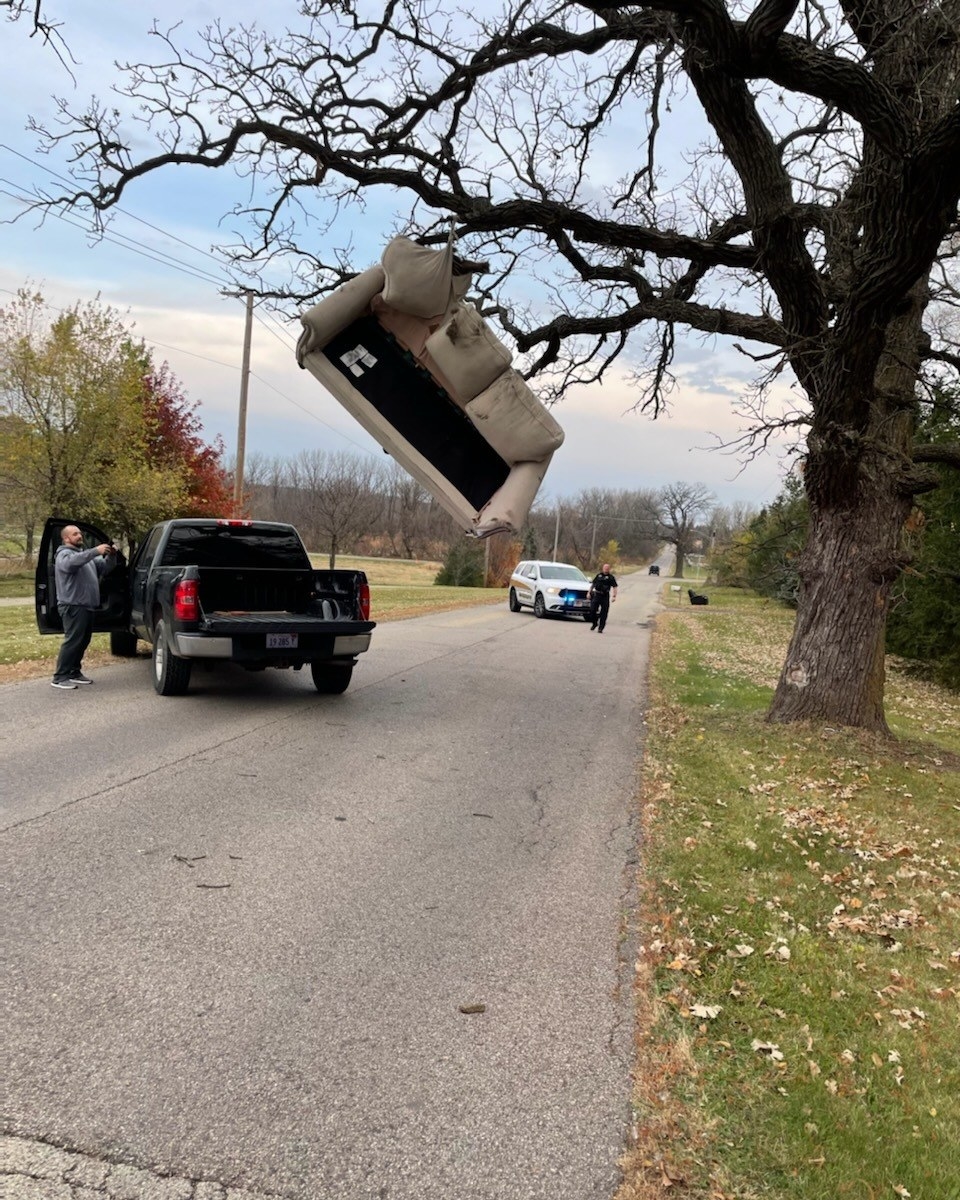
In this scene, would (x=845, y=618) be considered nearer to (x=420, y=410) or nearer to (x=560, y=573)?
(x=420, y=410)

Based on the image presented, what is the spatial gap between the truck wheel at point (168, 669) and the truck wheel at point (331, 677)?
148cm

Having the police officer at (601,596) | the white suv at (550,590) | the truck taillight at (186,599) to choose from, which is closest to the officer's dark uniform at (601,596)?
the police officer at (601,596)

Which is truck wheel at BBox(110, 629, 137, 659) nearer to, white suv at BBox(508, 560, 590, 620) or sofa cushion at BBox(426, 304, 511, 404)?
sofa cushion at BBox(426, 304, 511, 404)

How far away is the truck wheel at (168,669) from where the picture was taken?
9.04m

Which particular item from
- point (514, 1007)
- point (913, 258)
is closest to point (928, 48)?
point (913, 258)

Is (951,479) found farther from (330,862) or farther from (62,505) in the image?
(62,505)

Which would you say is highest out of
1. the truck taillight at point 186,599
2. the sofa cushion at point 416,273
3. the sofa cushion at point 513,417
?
the sofa cushion at point 416,273

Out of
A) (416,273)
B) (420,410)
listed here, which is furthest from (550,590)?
(416,273)

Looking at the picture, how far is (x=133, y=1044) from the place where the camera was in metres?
2.94

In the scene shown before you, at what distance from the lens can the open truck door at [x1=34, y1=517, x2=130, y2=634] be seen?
1016cm

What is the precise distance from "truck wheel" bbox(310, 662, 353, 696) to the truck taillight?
188cm

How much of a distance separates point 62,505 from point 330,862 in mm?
26894

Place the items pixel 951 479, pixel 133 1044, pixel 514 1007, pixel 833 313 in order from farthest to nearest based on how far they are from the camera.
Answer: pixel 951 479 → pixel 833 313 → pixel 514 1007 → pixel 133 1044

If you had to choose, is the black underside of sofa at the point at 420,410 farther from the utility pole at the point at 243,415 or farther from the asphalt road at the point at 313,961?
the utility pole at the point at 243,415
